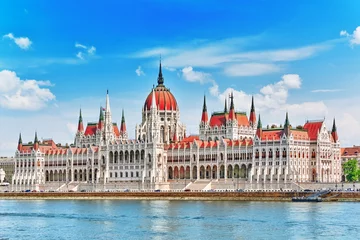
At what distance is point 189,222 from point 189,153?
75854mm

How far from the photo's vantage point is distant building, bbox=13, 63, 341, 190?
15488 centimetres

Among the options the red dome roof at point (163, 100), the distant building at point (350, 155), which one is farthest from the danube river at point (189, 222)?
the distant building at point (350, 155)

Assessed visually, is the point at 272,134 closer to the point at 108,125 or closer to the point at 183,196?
the point at 183,196

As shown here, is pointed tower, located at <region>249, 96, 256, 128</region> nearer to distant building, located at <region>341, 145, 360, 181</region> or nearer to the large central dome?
the large central dome

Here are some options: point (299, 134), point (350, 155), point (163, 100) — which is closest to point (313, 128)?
point (299, 134)

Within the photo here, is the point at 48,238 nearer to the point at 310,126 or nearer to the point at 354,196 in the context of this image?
the point at 354,196

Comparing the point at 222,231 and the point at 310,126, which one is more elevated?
the point at 310,126

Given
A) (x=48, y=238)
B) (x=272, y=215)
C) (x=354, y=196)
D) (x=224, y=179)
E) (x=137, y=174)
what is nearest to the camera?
(x=48, y=238)

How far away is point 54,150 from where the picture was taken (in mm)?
197625

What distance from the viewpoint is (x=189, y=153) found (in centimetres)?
17112

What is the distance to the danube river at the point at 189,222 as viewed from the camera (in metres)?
83.3

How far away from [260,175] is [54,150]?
206 ft

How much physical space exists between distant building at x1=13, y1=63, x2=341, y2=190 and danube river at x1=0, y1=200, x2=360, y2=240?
97.8 ft

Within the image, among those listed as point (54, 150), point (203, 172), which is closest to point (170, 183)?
point (203, 172)
